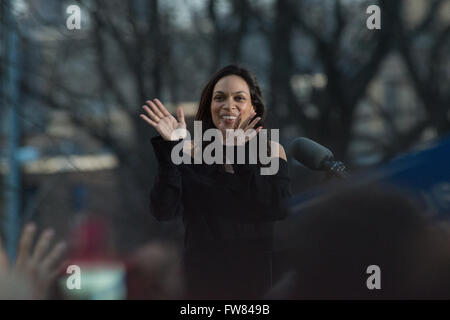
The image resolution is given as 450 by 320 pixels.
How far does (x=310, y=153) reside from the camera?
1.92m

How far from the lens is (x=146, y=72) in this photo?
5.62 meters

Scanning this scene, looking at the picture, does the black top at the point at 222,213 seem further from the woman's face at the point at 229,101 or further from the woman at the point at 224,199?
the woman's face at the point at 229,101

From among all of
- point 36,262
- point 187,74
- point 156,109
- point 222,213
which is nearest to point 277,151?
point 222,213

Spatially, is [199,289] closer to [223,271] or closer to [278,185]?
[223,271]

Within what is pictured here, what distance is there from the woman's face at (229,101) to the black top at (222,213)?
5.0 inches

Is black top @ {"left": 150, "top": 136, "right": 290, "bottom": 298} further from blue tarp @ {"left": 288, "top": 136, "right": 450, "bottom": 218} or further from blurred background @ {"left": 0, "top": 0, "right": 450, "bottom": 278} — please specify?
blurred background @ {"left": 0, "top": 0, "right": 450, "bottom": 278}

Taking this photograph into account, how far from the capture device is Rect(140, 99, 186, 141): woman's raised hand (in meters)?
1.79

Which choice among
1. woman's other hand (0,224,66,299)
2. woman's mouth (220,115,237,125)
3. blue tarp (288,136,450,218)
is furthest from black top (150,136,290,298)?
blue tarp (288,136,450,218)

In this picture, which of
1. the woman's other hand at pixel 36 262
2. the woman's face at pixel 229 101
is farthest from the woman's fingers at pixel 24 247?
the woman's face at pixel 229 101

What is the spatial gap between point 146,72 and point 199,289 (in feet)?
A: 12.5

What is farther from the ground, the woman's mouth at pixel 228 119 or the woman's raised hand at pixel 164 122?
the woman's mouth at pixel 228 119

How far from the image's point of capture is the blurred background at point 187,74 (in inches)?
216

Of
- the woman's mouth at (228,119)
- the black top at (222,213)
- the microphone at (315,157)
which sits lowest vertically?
the black top at (222,213)


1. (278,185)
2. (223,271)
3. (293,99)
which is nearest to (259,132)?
(278,185)
